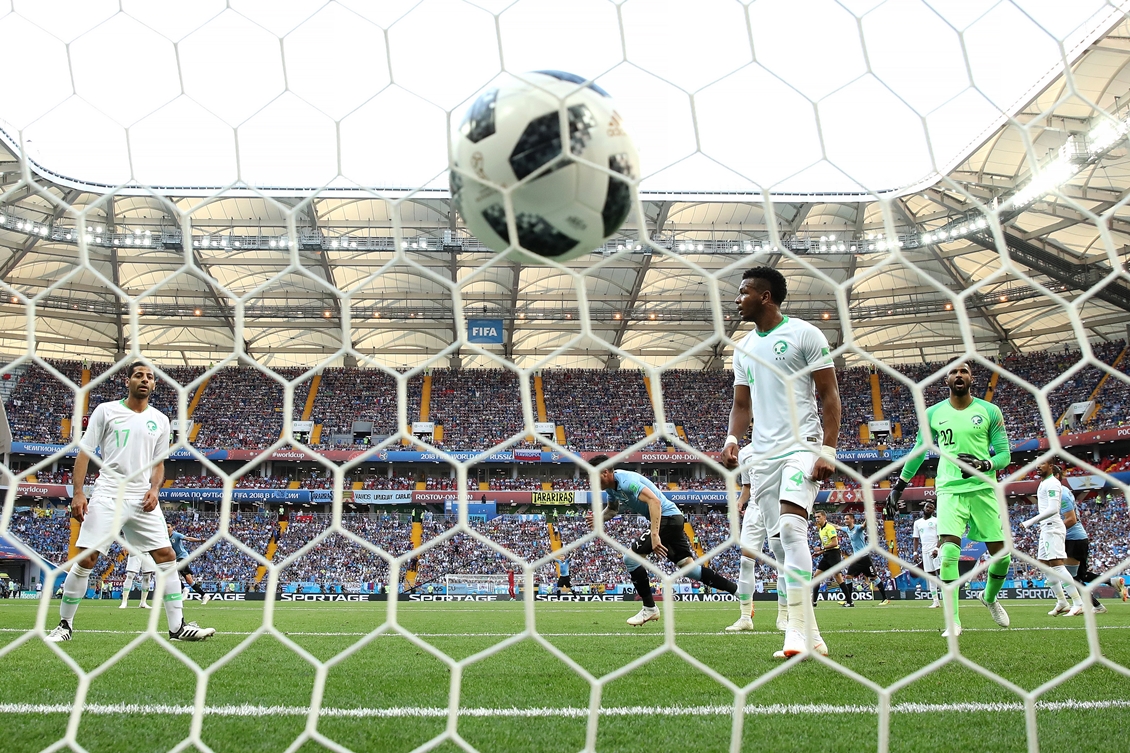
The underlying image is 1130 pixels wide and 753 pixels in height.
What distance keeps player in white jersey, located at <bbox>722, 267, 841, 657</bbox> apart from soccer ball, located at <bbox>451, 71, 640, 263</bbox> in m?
1.19

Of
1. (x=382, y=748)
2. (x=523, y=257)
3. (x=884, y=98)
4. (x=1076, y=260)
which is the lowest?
(x=382, y=748)

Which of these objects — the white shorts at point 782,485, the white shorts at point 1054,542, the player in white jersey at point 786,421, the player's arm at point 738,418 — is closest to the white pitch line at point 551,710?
the player in white jersey at point 786,421

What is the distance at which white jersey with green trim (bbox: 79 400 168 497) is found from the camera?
14.5 ft

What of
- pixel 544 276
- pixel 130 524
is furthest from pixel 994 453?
pixel 544 276

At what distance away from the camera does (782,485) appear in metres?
3.61

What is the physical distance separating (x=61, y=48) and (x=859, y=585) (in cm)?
2308

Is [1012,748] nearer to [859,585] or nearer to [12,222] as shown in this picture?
[12,222]

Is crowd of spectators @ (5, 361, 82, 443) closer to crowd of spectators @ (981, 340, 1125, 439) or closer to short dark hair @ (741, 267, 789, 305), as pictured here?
short dark hair @ (741, 267, 789, 305)

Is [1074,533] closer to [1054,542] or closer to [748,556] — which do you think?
[1054,542]

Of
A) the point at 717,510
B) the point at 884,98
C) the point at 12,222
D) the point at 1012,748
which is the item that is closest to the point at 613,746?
the point at 1012,748

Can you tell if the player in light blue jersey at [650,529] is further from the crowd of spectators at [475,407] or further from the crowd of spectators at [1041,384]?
the crowd of spectators at [1041,384]

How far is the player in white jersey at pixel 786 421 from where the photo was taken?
11.1 ft

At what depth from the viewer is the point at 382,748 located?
199 centimetres

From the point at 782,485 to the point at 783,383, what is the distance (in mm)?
461
